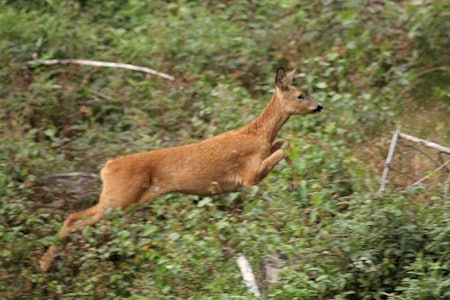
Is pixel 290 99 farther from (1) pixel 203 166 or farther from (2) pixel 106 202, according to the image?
(2) pixel 106 202

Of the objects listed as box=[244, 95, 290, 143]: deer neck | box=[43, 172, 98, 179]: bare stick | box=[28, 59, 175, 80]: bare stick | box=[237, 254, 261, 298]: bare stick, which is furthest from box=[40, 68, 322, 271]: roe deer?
box=[28, 59, 175, 80]: bare stick

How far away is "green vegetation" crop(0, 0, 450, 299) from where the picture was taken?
7.37m

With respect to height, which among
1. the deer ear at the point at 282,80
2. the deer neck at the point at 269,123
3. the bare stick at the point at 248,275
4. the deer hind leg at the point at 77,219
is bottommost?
the deer hind leg at the point at 77,219

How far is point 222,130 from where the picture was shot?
10.6 m

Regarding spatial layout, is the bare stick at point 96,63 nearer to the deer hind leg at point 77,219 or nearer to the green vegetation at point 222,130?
the green vegetation at point 222,130

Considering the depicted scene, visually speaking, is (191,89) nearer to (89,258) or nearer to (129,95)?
(129,95)

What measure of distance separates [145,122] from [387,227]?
446 cm

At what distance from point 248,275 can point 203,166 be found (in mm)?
2006

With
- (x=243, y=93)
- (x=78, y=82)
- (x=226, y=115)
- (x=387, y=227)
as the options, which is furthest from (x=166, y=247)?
(x=78, y=82)

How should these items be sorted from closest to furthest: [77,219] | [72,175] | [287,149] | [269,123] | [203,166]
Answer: [77,219] < [203,166] < [287,149] < [269,123] < [72,175]

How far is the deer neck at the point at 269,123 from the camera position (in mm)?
9484

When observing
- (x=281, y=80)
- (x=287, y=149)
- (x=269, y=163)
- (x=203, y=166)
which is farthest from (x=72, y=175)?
(x=281, y=80)

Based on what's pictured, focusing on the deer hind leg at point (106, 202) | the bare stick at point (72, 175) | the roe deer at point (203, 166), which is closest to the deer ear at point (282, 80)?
the roe deer at point (203, 166)

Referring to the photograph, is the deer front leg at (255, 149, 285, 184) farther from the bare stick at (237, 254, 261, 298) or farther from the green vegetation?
the bare stick at (237, 254, 261, 298)
